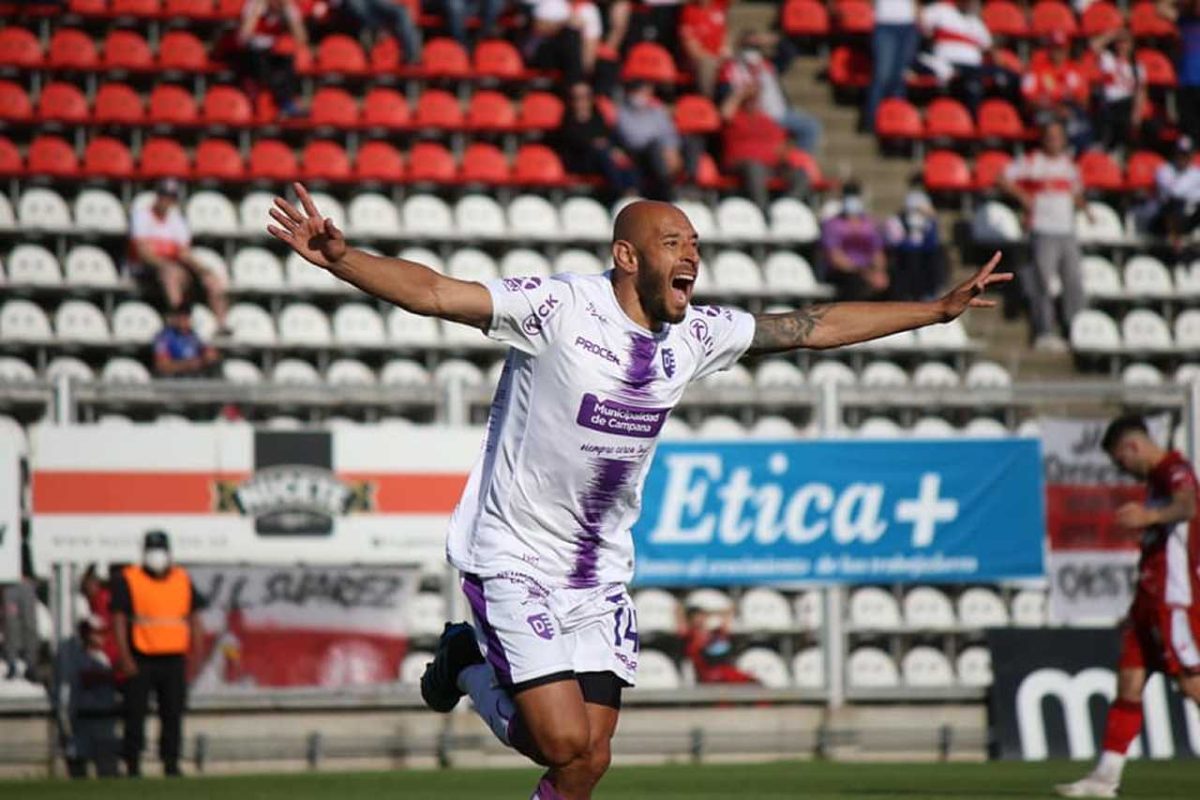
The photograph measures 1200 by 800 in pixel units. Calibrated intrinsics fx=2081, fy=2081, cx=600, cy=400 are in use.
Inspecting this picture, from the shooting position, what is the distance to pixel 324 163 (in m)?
21.1

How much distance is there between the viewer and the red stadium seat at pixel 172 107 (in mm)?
21094

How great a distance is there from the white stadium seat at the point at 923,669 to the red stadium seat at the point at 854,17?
9.31 m

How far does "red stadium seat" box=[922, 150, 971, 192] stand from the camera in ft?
75.2

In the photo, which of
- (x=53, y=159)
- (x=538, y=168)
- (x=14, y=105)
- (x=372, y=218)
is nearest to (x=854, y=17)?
(x=538, y=168)

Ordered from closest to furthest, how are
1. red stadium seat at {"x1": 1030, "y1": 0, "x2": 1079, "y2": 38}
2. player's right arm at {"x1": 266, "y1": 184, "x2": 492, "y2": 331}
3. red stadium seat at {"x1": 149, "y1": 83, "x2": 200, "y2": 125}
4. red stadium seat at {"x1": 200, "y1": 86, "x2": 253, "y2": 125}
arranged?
player's right arm at {"x1": 266, "y1": 184, "x2": 492, "y2": 331} → red stadium seat at {"x1": 149, "y1": 83, "x2": 200, "y2": 125} → red stadium seat at {"x1": 200, "y1": 86, "x2": 253, "y2": 125} → red stadium seat at {"x1": 1030, "y1": 0, "x2": 1079, "y2": 38}

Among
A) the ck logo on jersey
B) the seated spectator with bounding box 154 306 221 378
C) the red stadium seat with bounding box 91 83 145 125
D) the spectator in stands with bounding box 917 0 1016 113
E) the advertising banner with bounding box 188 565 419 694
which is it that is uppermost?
the spectator in stands with bounding box 917 0 1016 113

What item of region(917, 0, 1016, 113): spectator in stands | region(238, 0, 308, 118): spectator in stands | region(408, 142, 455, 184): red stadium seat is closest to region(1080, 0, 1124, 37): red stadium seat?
region(917, 0, 1016, 113): spectator in stands

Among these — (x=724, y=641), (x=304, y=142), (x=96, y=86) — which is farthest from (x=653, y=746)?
(x=96, y=86)

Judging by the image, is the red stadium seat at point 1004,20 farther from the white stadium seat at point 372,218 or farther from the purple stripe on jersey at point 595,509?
the purple stripe on jersey at point 595,509

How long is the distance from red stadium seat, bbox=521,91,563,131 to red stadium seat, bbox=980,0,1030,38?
239 inches

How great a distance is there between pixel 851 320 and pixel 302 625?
8.47m

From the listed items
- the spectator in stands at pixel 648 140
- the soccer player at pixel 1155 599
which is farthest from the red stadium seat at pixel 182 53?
the soccer player at pixel 1155 599

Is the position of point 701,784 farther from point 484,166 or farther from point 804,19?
point 804,19

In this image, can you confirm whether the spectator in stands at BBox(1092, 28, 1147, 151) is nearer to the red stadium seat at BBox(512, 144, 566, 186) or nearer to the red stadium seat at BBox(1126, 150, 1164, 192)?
the red stadium seat at BBox(1126, 150, 1164, 192)
